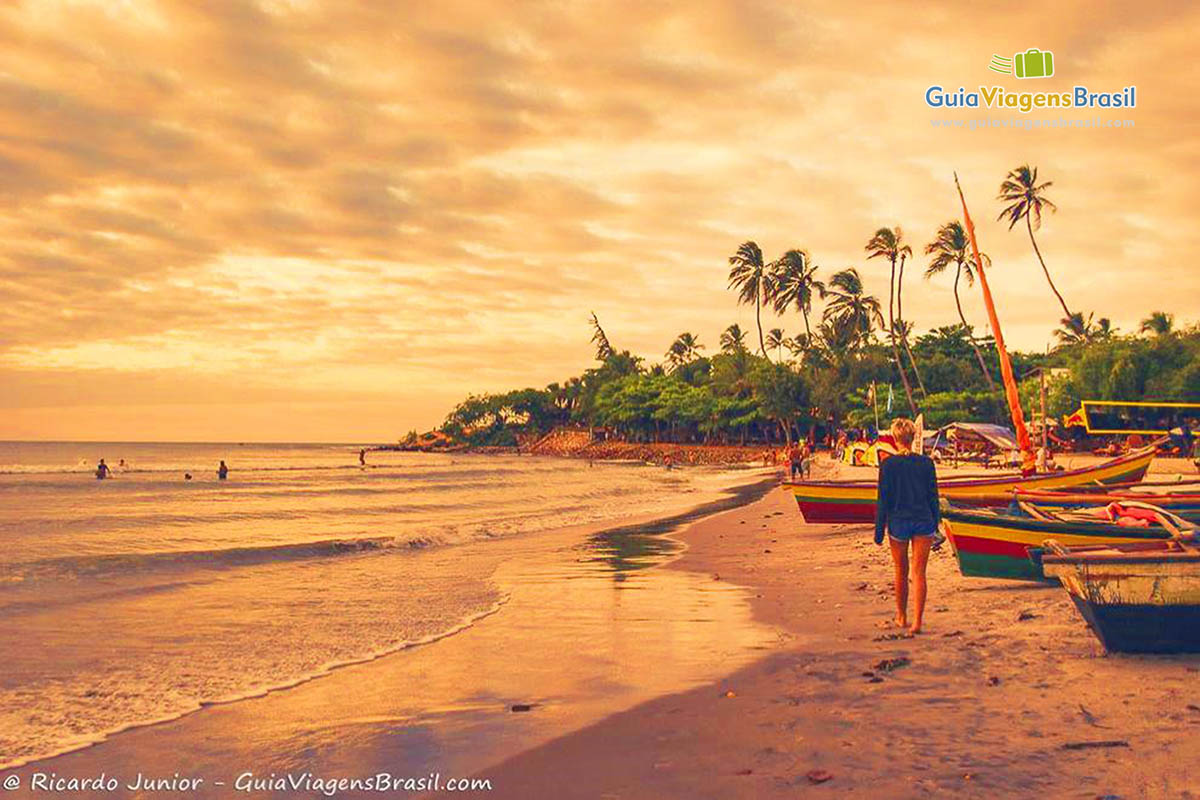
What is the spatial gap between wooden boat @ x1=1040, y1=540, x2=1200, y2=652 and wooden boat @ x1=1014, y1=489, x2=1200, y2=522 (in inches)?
153

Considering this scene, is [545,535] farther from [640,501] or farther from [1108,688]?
[1108,688]

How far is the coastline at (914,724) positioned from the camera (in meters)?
5.10

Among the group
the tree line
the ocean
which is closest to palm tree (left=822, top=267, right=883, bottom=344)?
the tree line

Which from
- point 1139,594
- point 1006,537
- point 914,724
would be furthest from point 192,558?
point 1139,594

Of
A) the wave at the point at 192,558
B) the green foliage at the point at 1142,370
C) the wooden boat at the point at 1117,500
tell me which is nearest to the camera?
the wooden boat at the point at 1117,500

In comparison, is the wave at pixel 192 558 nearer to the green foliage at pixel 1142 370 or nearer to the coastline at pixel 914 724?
the coastline at pixel 914 724

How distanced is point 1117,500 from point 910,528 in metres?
4.61

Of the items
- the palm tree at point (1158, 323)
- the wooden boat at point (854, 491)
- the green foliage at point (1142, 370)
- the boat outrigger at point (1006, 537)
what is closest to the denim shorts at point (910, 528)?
the boat outrigger at point (1006, 537)

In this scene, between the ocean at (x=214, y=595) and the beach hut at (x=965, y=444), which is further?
the beach hut at (x=965, y=444)

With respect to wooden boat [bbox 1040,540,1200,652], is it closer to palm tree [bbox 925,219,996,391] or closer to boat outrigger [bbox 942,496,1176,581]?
boat outrigger [bbox 942,496,1176,581]

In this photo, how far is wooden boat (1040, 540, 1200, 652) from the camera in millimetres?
7141

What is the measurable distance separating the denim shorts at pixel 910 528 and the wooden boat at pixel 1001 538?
5.43 feet

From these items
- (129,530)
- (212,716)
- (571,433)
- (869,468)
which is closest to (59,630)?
(212,716)

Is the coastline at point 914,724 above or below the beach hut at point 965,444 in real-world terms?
below
